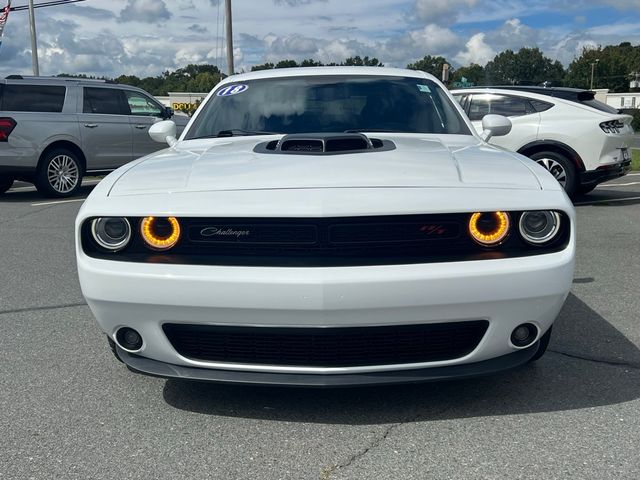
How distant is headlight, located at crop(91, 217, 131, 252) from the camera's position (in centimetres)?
290

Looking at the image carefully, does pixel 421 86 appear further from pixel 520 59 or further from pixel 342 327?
pixel 520 59

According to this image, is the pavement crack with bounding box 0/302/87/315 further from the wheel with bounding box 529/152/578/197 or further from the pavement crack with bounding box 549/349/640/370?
the wheel with bounding box 529/152/578/197

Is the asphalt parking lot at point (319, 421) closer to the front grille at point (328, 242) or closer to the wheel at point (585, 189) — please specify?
the front grille at point (328, 242)

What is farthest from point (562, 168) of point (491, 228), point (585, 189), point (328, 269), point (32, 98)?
point (32, 98)

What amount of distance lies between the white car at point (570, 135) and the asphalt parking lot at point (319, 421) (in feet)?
19.4

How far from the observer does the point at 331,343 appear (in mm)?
2797

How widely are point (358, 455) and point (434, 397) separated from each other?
2.07 feet

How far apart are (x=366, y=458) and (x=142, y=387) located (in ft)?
4.13

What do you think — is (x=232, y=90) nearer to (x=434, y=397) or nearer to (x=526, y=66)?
(x=434, y=397)

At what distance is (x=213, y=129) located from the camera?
442 centimetres

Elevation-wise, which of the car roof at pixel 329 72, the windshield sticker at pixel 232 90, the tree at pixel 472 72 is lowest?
the tree at pixel 472 72

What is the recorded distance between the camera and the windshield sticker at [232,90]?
4.63 m

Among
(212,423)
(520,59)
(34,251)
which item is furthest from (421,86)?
(520,59)

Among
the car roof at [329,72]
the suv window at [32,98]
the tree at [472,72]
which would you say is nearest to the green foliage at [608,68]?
the tree at [472,72]
